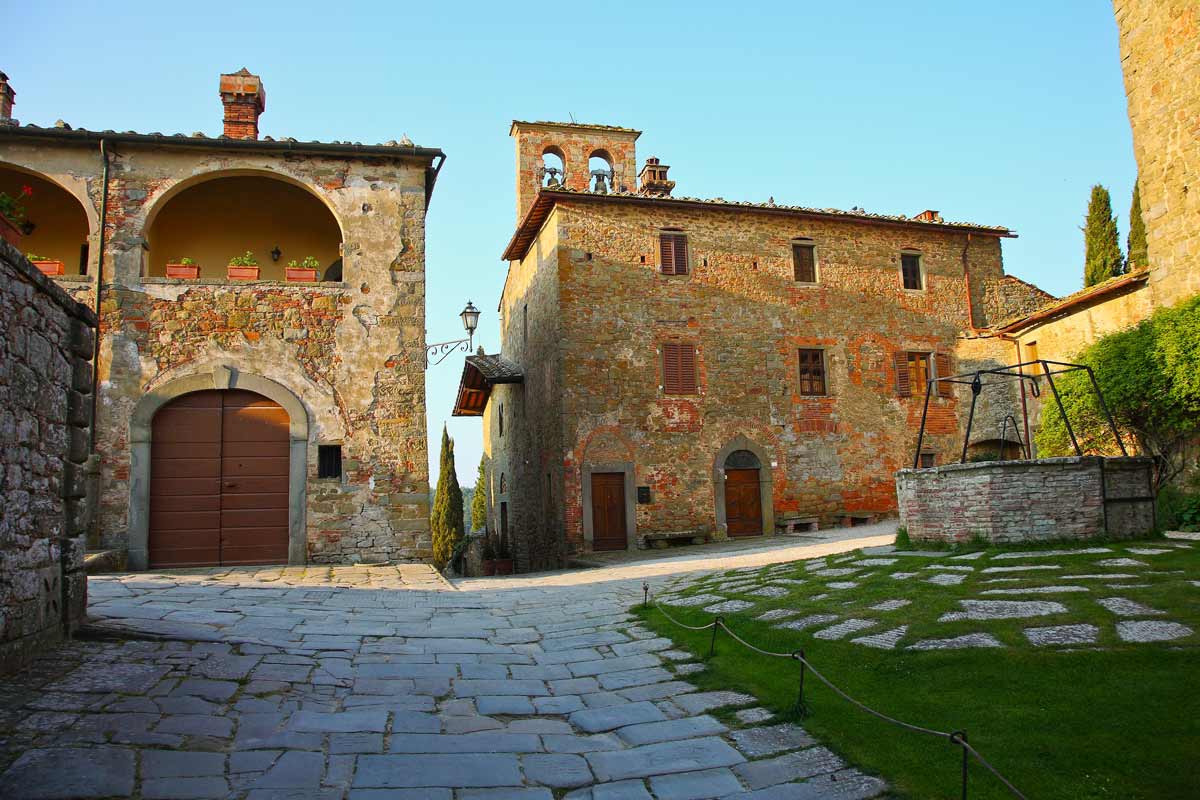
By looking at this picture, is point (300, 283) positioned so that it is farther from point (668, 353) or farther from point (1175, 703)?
point (1175, 703)

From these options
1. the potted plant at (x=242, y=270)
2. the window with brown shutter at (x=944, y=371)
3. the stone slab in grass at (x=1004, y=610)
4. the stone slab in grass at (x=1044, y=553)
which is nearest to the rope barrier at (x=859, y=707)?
the stone slab in grass at (x=1004, y=610)

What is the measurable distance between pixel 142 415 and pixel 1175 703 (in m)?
12.3

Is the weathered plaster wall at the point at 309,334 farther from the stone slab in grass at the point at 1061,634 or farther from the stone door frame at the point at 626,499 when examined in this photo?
the stone slab in grass at the point at 1061,634

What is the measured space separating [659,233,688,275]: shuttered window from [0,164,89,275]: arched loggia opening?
1127 centimetres

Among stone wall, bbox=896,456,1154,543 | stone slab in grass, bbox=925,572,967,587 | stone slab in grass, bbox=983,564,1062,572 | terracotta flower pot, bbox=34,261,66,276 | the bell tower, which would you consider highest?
the bell tower

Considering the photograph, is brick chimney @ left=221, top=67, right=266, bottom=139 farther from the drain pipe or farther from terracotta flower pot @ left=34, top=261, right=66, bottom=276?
terracotta flower pot @ left=34, top=261, right=66, bottom=276

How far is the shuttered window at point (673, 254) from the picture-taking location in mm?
18297

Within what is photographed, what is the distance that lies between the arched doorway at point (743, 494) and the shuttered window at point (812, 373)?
227 cm

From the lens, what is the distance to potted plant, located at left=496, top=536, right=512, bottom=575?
800 inches

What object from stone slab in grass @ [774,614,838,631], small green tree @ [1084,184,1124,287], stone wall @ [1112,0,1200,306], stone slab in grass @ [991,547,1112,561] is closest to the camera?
stone slab in grass @ [774,614,838,631]

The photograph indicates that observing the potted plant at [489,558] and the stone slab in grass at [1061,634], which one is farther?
the potted plant at [489,558]

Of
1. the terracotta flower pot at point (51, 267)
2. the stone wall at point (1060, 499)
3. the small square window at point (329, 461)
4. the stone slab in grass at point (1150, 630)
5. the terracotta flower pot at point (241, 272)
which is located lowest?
the stone slab in grass at point (1150, 630)

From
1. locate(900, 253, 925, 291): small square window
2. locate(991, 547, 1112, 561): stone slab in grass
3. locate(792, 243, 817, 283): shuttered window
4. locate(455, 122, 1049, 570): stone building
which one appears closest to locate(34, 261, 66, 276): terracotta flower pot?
locate(455, 122, 1049, 570): stone building

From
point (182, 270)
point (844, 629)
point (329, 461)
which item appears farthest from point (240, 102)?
point (844, 629)
